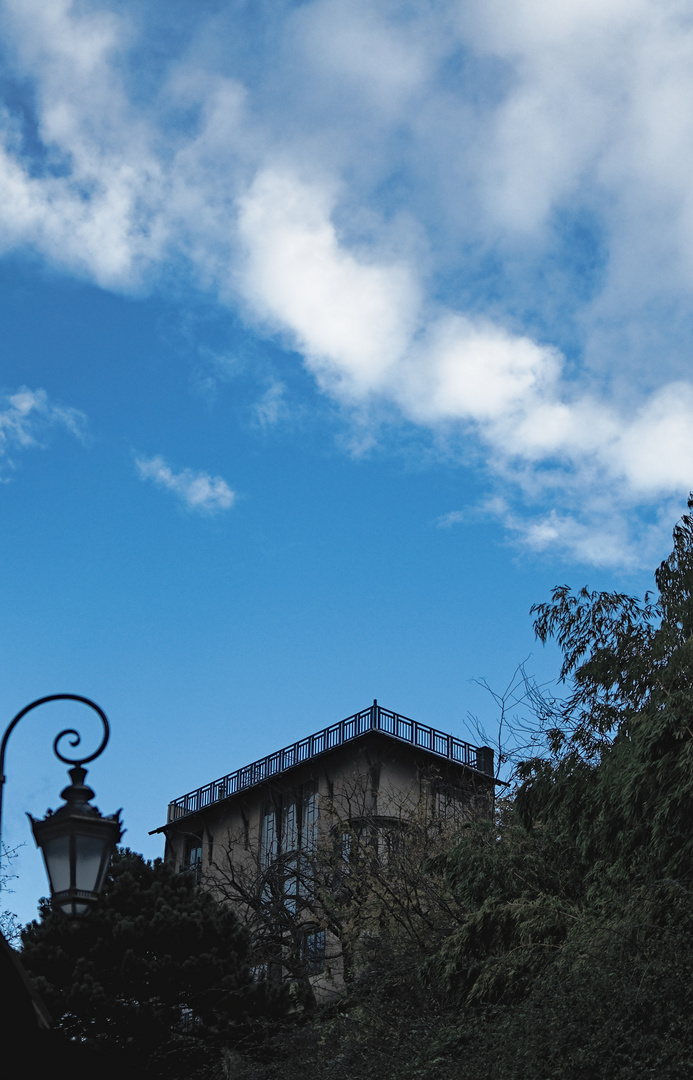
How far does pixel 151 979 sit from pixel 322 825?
12.3 meters

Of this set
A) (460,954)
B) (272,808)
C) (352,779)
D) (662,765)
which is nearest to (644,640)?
(662,765)

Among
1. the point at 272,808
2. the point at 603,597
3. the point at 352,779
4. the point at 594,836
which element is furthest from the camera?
the point at 272,808

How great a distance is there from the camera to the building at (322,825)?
2533 centimetres

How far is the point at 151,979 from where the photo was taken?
2169 cm

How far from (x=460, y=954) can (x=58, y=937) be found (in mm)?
8715

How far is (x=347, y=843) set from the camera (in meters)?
26.6

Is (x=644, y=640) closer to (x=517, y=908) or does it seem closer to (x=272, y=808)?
(x=517, y=908)

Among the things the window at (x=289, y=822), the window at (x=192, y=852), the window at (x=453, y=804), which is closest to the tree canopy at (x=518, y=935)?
the window at (x=453, y=804)

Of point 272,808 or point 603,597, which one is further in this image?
point 272,808

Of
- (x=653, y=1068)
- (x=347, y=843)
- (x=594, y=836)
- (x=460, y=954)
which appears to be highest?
(x=347, y=843)

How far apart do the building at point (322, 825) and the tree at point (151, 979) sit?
101 inches

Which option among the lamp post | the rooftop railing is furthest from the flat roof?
the lamp post

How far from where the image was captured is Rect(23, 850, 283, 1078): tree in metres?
21.0

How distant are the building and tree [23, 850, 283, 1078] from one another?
2.57m
